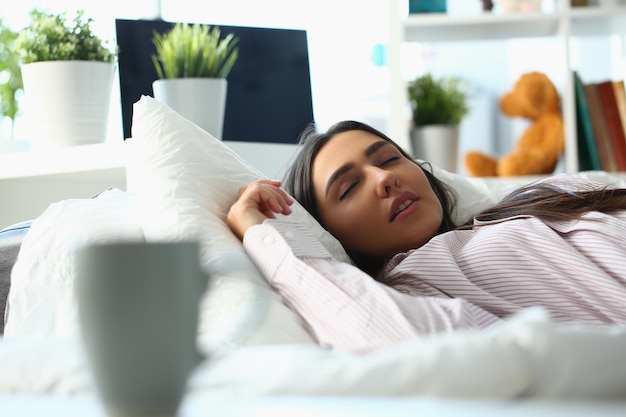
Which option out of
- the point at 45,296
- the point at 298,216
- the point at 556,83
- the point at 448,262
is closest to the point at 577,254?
the point at 448,262

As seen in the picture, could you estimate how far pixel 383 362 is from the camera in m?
0.67

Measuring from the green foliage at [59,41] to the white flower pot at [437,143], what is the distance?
1.31m

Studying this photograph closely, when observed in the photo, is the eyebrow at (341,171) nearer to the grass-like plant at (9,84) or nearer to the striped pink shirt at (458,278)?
the striped pink shirt at (458,278)

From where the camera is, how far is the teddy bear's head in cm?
289

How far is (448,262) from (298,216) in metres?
0.26

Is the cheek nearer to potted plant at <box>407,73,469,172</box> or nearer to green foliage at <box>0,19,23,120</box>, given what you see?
potted plant at <box>407,73,469,172</box>

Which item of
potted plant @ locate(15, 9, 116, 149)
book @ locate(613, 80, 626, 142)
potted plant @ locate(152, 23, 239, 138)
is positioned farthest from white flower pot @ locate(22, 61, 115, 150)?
book @ locate(613, 80, 626, 142)

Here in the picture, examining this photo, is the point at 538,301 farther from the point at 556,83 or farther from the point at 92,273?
the point at 556,83

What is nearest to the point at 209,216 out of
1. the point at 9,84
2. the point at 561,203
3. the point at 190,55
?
the point at 561,203

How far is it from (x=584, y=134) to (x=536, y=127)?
16cm

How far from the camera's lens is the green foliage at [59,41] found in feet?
6.30

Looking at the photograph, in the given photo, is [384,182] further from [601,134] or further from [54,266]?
[601,134]

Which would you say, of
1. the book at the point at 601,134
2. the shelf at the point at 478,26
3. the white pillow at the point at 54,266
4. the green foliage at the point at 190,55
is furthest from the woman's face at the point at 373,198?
the book at the point at 601,134

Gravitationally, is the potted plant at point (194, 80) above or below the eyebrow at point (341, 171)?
above
